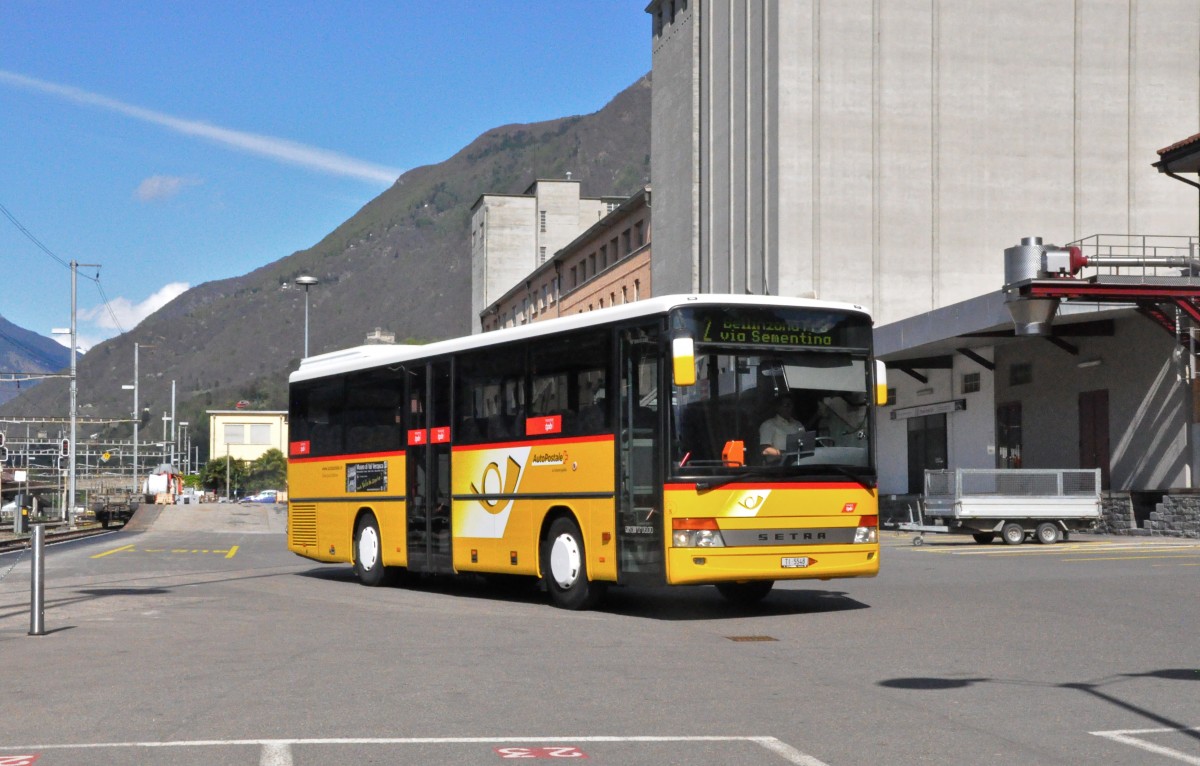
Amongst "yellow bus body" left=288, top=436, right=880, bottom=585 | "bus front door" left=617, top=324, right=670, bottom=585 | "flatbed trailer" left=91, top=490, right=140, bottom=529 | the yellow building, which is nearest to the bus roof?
"bus front door" left=617, top=324, right=670, bottom=585

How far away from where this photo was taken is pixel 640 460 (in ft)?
49.6

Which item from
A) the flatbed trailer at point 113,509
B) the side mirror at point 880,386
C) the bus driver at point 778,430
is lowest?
the flatbed trailer at point 113,509

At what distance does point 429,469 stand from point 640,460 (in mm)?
4840

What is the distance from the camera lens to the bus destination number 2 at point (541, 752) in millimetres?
7410

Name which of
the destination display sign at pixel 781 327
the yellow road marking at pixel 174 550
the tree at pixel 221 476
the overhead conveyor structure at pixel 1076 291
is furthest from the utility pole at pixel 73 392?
the tree at pixel 221 476

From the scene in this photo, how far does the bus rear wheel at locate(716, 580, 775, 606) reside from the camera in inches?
669

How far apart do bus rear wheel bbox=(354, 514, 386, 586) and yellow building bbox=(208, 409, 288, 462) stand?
174873 millimetres

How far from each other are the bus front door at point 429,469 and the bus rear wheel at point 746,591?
11.8 feet

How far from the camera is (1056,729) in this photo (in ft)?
26.9

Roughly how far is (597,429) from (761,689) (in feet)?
20.2

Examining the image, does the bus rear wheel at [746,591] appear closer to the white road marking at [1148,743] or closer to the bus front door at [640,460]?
the bus front door at [640,460]

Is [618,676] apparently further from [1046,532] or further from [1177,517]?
[1177,517]

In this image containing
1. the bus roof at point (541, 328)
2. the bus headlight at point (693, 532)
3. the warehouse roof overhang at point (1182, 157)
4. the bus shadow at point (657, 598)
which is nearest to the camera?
the bus headlight at point (693, 532)

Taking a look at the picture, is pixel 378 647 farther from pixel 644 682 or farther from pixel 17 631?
pixel 17 631
